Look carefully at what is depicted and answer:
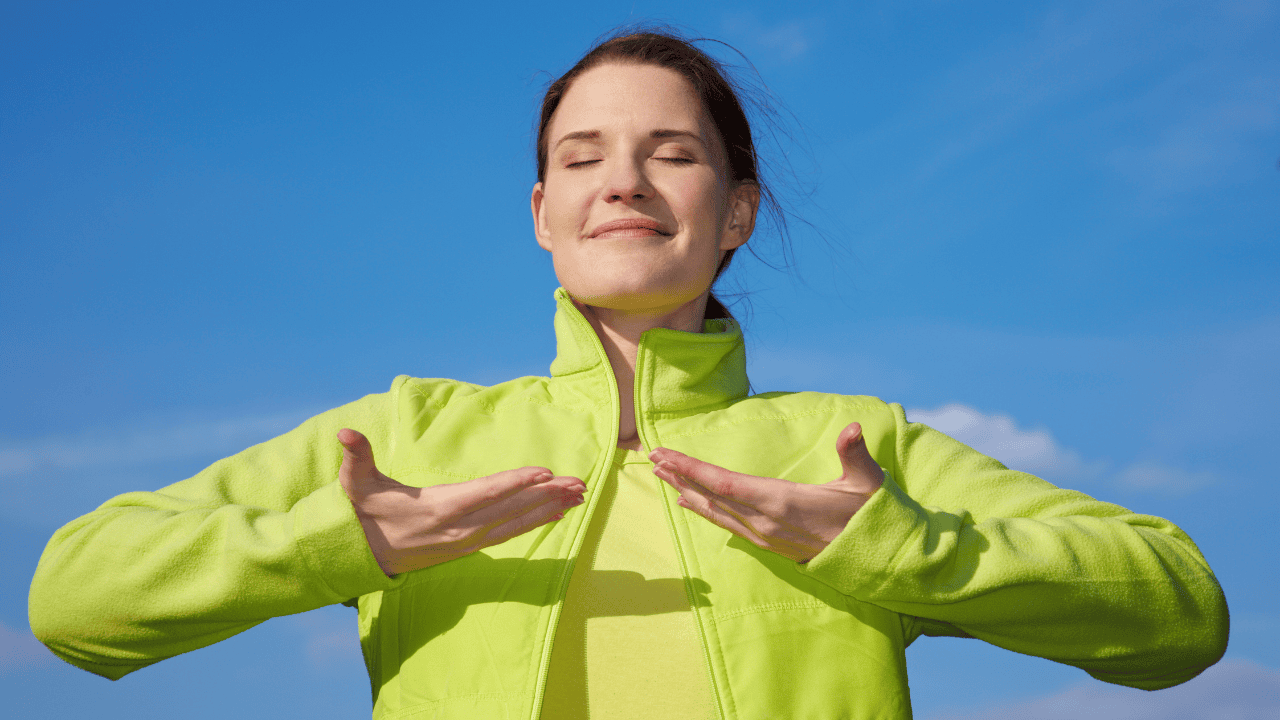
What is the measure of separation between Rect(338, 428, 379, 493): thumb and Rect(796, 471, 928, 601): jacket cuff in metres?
1.07

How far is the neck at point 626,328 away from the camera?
3402mm

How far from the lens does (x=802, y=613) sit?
279 centimetres

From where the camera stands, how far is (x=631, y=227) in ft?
10.8

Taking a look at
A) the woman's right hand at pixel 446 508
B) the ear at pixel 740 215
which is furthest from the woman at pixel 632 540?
the ear at pixel 740 215

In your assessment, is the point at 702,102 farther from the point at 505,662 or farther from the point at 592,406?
the point at 505,662

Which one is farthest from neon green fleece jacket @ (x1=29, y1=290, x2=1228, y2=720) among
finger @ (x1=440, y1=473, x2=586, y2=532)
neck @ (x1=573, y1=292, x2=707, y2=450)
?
finger @ (x1=440, y1=473, x2=586, y2=532)

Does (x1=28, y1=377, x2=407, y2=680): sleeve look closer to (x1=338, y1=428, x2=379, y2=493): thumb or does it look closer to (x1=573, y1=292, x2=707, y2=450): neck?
(x1=338, y1=428, x2=379, y2=493): thumb

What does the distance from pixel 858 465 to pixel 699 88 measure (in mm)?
1657

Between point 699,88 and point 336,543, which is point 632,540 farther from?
point 699,88

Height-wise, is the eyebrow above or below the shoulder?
above

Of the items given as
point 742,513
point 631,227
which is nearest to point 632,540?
point 742,513

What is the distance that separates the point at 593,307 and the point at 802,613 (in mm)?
1279

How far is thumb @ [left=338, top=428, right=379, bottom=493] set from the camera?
2.42m

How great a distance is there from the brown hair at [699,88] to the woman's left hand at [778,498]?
4.90 feet
